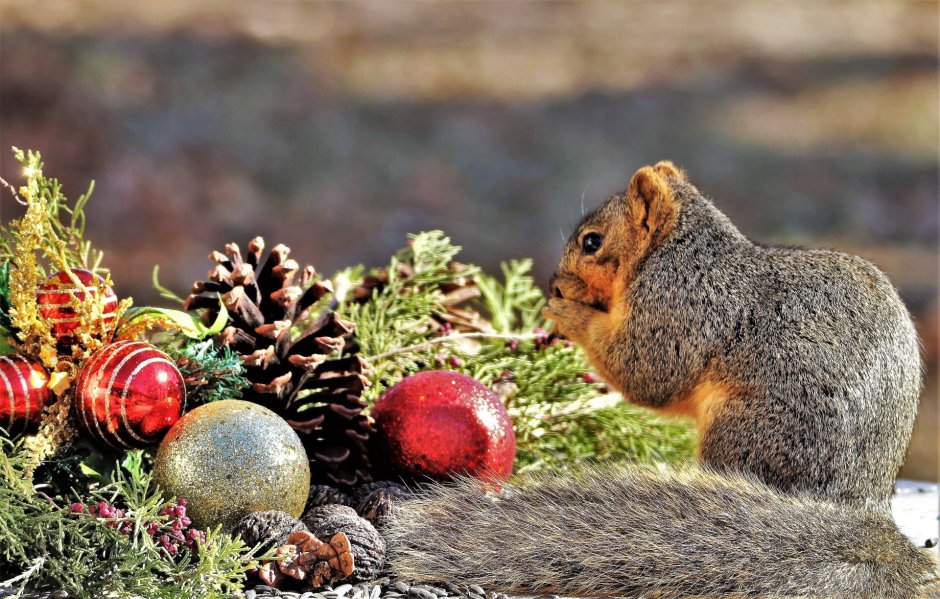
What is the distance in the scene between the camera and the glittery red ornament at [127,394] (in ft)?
2.63

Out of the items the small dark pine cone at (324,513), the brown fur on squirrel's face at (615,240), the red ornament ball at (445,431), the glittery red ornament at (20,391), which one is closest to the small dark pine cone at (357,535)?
the small dark pine cone at (324,513)

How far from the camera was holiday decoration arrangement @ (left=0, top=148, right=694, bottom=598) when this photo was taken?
0.72 meters

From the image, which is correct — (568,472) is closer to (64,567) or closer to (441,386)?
(441,386)

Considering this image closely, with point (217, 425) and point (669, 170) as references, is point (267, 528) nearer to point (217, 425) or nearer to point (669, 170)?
point (217, 425)

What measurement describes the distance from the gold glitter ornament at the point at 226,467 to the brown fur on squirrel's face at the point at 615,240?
0.38 m

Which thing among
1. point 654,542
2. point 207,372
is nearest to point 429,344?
point 207,372

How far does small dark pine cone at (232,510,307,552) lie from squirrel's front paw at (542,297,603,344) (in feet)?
1.24

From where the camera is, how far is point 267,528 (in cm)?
78

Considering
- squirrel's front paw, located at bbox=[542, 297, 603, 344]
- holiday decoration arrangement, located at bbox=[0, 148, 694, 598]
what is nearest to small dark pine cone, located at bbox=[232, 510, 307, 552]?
holiday decoration arrangement, located at bbox=[0, 148, 694, 598]

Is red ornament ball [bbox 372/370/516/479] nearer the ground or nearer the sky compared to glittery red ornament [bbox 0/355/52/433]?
nearer the sky

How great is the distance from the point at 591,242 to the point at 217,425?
0.44 metres

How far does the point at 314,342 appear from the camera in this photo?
977 mm

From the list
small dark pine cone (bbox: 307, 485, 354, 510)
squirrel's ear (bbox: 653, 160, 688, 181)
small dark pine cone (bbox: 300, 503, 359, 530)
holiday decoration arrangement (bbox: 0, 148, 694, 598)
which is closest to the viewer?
holiday decoration arrangement (bbox: 0, 148, 694, 598)

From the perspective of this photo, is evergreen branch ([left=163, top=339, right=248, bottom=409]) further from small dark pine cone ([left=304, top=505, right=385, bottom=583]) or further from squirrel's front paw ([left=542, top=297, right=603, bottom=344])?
squirrel's front paw ([left=542, top=297, right=603, bottom=344])
